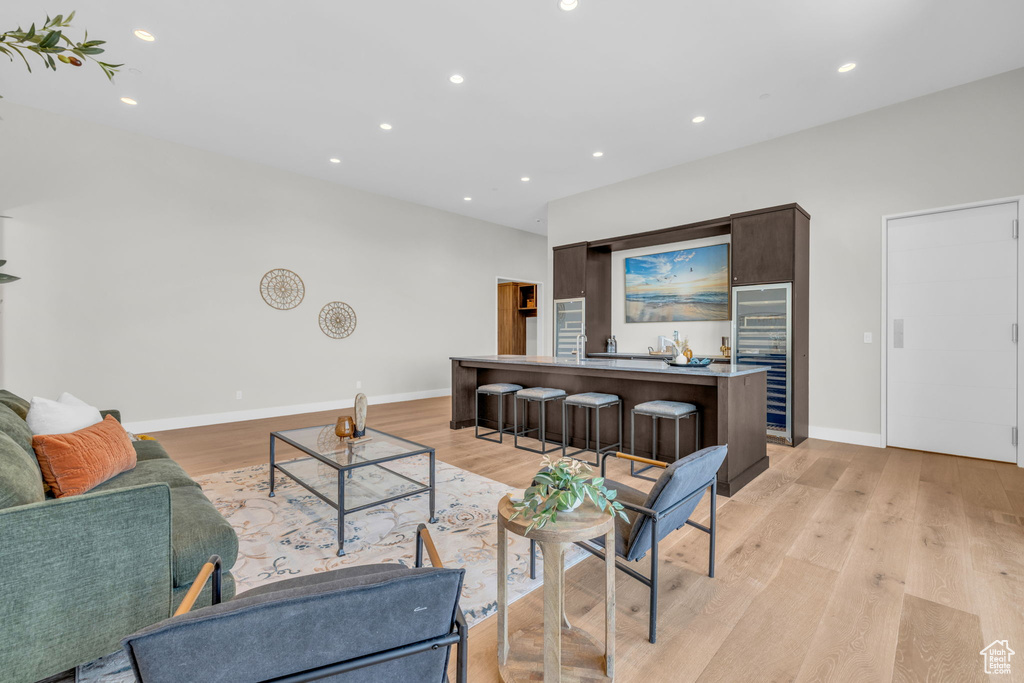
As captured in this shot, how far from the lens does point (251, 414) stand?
19.2 feet

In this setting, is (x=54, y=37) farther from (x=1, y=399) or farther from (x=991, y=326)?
(x=991, y=326)

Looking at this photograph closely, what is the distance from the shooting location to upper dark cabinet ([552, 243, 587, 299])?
6.56 metres

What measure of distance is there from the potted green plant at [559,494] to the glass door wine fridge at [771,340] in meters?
3.99

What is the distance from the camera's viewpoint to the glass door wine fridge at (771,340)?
4.56 meters

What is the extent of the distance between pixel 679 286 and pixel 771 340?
1594 mm

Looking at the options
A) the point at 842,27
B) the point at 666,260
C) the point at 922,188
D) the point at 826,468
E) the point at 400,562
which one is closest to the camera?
the point at 400,562

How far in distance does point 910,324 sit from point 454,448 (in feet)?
15.2

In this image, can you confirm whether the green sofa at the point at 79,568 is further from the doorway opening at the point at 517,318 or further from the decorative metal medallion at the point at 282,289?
the doorway opening at the point at 517,318

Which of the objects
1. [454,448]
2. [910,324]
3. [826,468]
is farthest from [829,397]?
[454,448]

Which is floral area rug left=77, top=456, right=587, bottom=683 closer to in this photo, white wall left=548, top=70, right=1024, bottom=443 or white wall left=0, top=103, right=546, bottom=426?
white wall left=0, top=103, right=546, bottom=426

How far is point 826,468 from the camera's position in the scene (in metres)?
3.75

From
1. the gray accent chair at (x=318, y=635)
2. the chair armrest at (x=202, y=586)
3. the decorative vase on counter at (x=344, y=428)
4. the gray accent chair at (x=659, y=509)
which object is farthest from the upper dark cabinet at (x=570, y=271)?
the gray accent chair at (x=318, y=635)

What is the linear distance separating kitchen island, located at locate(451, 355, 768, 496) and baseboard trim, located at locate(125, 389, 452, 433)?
247cm

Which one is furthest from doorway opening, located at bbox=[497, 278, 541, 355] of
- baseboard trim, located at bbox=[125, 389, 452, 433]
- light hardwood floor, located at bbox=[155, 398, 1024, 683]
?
light hardwood floor, located at bbox=[155, 398, 1024, 683]
